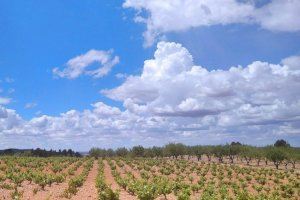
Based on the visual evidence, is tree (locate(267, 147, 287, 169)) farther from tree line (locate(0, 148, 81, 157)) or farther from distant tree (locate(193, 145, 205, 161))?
tree line (locate(0, 148, 81, 157))

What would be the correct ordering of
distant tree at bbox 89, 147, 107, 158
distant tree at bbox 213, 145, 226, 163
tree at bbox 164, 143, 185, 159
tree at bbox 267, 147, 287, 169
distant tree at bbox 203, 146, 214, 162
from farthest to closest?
distant tree at bbox 89, 147, 107, 158
tree at bbox 164, 143, 185, 159
distant tree at bbox 203, 146, 214, 162
distant tree at bbox 213, 145, 226, 163
tree at bbox 267, 147, 287, 169

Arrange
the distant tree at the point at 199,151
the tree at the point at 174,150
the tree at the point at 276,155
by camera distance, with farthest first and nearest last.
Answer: the tree at the point at 174,150
the distant tree at the point at 199,151
the tree at the point at 276,155

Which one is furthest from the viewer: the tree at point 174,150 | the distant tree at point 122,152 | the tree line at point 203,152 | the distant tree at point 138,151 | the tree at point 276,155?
the distant tree at point 122,152

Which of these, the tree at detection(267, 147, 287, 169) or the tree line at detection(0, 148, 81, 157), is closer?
the tree at detection(267, 147, 287, 169)

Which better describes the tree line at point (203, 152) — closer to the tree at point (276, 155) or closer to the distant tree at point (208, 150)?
the distant tree at point (208, 150)

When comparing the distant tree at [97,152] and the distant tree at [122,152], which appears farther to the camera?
the distant tree at [122,152]

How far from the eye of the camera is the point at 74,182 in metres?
34.4

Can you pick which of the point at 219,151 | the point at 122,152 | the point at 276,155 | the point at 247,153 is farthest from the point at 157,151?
the point at 276,155

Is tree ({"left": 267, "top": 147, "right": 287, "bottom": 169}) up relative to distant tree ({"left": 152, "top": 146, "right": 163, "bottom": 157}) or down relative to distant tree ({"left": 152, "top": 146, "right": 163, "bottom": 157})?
down

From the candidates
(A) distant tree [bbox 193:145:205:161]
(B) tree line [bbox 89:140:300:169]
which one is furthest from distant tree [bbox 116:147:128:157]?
(A) distant tree [bbox 193:145:205:161]

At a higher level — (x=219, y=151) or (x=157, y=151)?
(x=157, y=151)

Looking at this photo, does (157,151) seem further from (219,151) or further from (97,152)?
(219,151)

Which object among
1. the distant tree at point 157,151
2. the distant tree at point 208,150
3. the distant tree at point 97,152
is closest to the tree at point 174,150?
the distant tree at point 157,151

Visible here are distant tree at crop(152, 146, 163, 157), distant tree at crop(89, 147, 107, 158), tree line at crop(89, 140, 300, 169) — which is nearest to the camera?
tree line at crop(89, 140, 300, 169)
